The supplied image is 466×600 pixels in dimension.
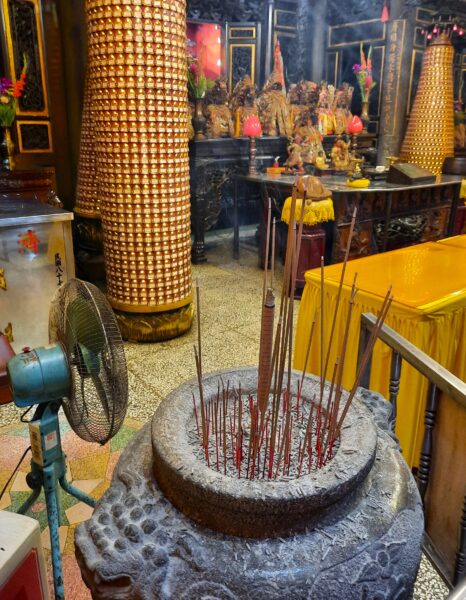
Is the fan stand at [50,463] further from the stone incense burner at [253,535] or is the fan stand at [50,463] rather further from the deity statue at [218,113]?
the deity statue at [218,113]

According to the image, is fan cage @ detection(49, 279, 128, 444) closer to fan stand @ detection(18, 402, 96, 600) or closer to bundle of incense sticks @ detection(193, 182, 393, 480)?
fan stand @ detection(18, 402, 96, 600)

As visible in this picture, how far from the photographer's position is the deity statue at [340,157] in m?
5.43

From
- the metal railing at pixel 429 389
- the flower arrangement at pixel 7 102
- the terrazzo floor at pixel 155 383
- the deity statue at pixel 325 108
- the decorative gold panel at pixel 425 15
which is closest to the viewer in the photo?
the metal railing at pixel 429 389

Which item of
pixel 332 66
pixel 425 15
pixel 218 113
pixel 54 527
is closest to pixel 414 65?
pixel 425 15

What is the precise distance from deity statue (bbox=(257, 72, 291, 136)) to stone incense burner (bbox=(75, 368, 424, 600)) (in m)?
5.46

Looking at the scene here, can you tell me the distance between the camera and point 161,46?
284 cm

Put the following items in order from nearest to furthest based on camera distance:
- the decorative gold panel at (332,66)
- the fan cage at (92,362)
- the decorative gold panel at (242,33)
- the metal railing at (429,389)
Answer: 1. the fan cage at (92,362)
2. the metal railing at (429,389)
3. the decorative gold panel at (242,33)
4. the decorative gold panel at (332,66)

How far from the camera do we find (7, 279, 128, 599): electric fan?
4.11 ft

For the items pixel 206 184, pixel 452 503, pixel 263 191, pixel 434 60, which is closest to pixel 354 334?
pixel 452 503

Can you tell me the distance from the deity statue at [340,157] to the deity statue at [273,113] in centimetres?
77

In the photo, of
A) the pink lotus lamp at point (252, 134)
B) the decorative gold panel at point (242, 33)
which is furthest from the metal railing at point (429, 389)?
the decorative gold panel at point (242, 33)

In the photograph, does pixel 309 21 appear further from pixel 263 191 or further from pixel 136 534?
pixel 136 534

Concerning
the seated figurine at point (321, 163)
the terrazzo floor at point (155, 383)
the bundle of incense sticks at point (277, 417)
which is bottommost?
the terrazzo floor at point (155, 383)

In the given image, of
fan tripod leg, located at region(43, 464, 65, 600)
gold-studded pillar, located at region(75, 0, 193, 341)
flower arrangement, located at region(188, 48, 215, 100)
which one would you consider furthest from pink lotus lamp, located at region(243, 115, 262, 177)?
fan tripod leg, located at region(43, 464, 65, 600)
